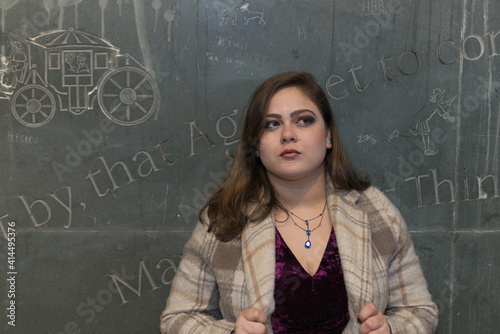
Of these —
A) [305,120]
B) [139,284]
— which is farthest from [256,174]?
[139,284]

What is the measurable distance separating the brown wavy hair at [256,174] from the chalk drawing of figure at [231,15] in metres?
0.66

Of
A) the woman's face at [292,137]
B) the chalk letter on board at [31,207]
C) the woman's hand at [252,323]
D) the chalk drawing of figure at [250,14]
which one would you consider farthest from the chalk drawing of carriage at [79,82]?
the woman's hand at [252,323]

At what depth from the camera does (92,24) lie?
2.25 metres

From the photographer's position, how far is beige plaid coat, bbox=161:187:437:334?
1588 millimetres

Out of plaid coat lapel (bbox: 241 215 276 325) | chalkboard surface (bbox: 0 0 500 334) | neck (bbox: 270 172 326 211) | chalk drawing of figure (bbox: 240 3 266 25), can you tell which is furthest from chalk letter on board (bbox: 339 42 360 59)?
plaid coat lapel (bbox: 241 215 276 325)

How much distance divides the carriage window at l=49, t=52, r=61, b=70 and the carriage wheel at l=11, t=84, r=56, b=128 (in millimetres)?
113

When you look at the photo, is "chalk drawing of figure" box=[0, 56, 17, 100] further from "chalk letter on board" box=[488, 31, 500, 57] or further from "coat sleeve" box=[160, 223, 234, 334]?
"chalk letter on board" box=[488, 31, 500, 57]

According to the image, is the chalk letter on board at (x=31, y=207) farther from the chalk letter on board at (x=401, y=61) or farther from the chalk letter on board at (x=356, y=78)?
the chalk letter on board at (x=401, y=61)

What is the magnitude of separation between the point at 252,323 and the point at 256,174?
1.94ft

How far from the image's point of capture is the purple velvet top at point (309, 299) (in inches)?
63.3

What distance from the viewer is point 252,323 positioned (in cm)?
148

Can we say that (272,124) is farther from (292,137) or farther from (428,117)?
(428,117)

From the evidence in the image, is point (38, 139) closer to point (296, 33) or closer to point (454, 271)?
point (296, 33)

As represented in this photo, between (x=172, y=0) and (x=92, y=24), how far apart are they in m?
0.40
